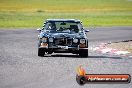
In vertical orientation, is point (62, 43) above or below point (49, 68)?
→ above

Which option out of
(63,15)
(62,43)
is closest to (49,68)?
(62,43)

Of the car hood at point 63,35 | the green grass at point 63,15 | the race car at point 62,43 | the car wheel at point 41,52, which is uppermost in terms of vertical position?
the car hood at point 63,35

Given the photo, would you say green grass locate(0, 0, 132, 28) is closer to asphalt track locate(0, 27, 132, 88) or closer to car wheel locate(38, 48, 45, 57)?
car wheel locate(38, 48, 45, 57)

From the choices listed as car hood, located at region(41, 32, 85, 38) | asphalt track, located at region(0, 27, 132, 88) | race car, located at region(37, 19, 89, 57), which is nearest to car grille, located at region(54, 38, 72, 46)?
race car, located at region(37, 19, 89, 57)

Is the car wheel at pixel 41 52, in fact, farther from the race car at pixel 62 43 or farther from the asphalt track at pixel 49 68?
the asphalt track at pixel 49 68

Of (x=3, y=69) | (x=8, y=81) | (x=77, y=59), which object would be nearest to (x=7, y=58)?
(x=77, y=59)

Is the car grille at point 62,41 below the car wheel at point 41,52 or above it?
above

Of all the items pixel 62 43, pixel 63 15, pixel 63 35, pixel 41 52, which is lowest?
pixel 63 15

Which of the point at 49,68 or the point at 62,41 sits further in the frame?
the point at 62,41

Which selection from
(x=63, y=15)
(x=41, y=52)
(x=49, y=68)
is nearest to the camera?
(x=49, y=68)

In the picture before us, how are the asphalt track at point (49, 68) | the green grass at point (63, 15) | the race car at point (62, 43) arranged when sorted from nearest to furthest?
the asphalt track at point (49, 68) → the race car at point (62, 43) → the green grass at point (63, 15)

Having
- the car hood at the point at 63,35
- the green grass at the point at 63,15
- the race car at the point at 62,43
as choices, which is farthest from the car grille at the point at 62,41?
the green grass at the point at 63,15

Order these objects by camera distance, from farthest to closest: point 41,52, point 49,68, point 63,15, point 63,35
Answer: point 63,15, point 41,52, point 63,35, point 49,68

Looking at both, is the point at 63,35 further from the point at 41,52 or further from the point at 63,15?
the point at 63,15
